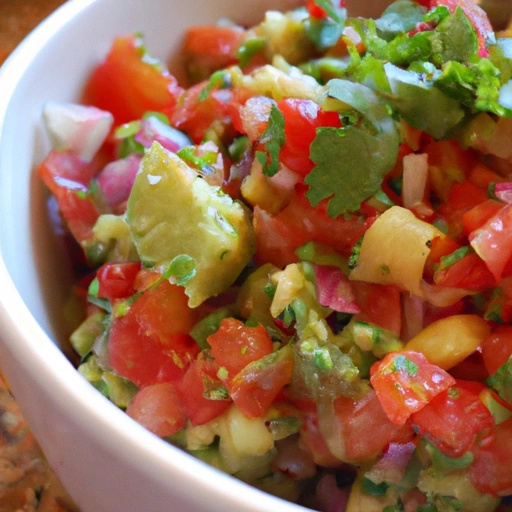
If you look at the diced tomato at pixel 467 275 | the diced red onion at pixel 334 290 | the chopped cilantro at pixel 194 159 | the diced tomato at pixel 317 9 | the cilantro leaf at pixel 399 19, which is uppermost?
the cilantro leaf at pixel 399 19

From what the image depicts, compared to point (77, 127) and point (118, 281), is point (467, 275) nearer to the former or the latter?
point (118, 281)

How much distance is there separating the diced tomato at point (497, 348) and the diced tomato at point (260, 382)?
219 mm

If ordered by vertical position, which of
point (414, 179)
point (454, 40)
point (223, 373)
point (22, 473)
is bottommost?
point (22, 473)

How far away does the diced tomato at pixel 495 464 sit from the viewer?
2.34 feet

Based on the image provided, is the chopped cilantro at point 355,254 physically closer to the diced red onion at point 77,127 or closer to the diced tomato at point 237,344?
the diced tomato at point 237,344

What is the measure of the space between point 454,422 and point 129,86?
30.9 inches

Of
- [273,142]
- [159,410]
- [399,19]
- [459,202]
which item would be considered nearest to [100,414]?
[159,410]

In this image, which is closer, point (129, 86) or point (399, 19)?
point (399, 19)

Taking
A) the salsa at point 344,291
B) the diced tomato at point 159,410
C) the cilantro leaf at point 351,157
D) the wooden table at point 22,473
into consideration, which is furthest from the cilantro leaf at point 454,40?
the wooden table at point 22,473

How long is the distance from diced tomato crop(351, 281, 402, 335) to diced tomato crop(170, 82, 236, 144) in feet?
1.25

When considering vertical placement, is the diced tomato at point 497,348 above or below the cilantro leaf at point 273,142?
below

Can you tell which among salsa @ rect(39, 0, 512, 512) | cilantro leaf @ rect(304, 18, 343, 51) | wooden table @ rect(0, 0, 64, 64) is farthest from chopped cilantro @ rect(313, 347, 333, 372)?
wooden table @ rect(0, 0, 64, 64)

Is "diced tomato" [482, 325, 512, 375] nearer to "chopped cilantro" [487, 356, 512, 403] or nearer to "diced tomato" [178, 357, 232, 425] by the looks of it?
"chopped cilantro" [487, 356, 512, 403]

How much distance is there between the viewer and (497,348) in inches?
29.5
